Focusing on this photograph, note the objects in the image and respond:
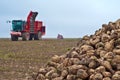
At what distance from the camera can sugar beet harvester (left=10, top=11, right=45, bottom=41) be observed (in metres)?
49.2

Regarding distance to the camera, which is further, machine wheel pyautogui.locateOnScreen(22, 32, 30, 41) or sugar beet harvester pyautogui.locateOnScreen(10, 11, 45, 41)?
machine wheel pyautogui.locateOnScreen(22, 32, 30, 41)

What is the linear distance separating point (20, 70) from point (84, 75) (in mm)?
10565

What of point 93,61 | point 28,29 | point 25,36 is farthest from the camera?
point 28,29

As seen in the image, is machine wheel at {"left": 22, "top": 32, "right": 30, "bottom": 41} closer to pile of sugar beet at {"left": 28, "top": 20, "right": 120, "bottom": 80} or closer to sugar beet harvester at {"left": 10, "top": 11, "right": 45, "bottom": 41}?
sugar beet harvester at {"left": 10, "top": 11, "right": 45, "bottom": 41}

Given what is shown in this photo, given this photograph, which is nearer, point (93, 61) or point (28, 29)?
point (93, 61)

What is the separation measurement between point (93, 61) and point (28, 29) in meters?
41.8

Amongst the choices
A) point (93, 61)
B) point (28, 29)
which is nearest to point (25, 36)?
point (28, 29)

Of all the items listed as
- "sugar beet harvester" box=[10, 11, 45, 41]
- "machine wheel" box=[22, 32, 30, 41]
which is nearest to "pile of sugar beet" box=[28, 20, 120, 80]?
"sugar beet harvester" box=[10, 11, 45, 41]

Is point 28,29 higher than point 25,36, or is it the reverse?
point 28,29

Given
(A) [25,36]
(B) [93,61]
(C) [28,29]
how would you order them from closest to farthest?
1. (B) [93,61]
2. (A) [25,36]
3. (C) [28,29]

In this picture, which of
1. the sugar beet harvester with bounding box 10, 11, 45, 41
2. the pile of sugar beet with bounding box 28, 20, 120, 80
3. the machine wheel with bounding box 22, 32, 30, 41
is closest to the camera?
the pile of sugar beet with bounding box 28, 20, 120, 80

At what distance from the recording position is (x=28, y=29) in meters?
50.7

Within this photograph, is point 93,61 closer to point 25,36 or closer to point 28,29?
point 25,36

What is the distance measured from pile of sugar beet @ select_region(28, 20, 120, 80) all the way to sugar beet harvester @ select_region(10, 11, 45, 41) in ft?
127
